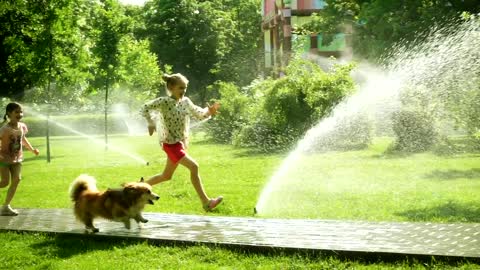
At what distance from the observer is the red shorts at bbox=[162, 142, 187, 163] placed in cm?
851

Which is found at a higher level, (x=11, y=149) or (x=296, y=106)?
(x=296, y=106)

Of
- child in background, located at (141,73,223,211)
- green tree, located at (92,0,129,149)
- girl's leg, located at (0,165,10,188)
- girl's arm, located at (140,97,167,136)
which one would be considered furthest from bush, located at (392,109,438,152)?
green tree, located at (92,0,129,149)

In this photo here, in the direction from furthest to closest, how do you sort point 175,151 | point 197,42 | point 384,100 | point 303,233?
point 197,42
point 384,100
point 175,151
point 303,233

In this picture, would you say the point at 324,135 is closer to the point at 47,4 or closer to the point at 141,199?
the point at 47,4

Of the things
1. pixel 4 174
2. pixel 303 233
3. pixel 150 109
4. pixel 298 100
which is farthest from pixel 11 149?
pixel 298 100

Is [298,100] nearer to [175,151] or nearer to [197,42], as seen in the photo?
[175,151]

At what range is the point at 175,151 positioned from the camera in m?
8.55

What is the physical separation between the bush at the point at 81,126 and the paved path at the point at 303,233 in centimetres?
4246

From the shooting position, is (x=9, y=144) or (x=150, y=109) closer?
(x=150, y=109)

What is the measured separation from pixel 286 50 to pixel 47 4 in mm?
22874

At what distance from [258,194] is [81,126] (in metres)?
42.4

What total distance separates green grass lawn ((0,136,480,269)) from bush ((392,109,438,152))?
853mm

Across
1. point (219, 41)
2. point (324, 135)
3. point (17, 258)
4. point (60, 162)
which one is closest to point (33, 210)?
point (17, 258)

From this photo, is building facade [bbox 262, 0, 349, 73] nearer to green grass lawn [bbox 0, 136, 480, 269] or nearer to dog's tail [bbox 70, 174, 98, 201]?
green grass lawn [bbox 0, 136, 480, 269]
